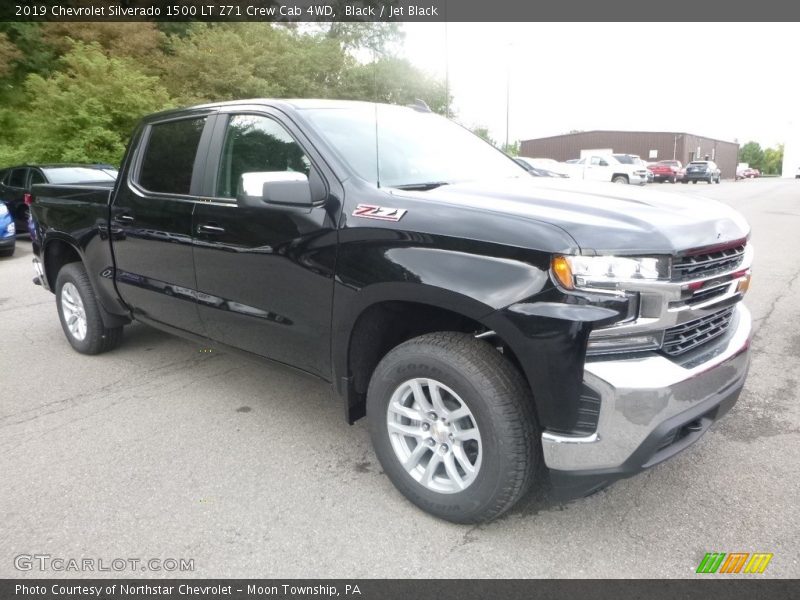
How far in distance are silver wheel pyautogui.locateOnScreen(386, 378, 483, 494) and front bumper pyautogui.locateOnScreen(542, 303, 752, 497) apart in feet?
1.26

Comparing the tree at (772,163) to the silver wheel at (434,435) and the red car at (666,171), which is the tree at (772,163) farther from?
the silver wheel at (434,435)

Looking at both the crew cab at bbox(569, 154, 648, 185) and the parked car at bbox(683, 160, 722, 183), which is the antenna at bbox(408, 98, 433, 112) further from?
the parked car at bbox(683, 160, 722, 183)

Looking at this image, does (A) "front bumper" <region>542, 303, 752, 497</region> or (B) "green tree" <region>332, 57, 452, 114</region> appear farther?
(B) "green tree" <region>332, 57, 452, 114</region>

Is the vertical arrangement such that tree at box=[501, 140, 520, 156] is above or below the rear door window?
above

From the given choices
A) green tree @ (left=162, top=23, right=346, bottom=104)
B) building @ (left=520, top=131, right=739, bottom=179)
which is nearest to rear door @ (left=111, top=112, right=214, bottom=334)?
green tree @ (left=162, top=23, right=346, bottom=104)

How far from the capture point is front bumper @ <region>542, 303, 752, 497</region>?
7.29 feet

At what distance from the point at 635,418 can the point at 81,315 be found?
4.45 m

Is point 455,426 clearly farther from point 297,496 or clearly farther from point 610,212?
point 610,212

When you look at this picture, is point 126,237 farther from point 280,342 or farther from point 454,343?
point 454,343

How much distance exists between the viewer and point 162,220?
3881 mm

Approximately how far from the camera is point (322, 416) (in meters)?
3.88

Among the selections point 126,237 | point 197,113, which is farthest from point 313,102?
point 126,237

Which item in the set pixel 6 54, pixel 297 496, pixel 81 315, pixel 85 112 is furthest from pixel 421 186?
pixel 6 54
